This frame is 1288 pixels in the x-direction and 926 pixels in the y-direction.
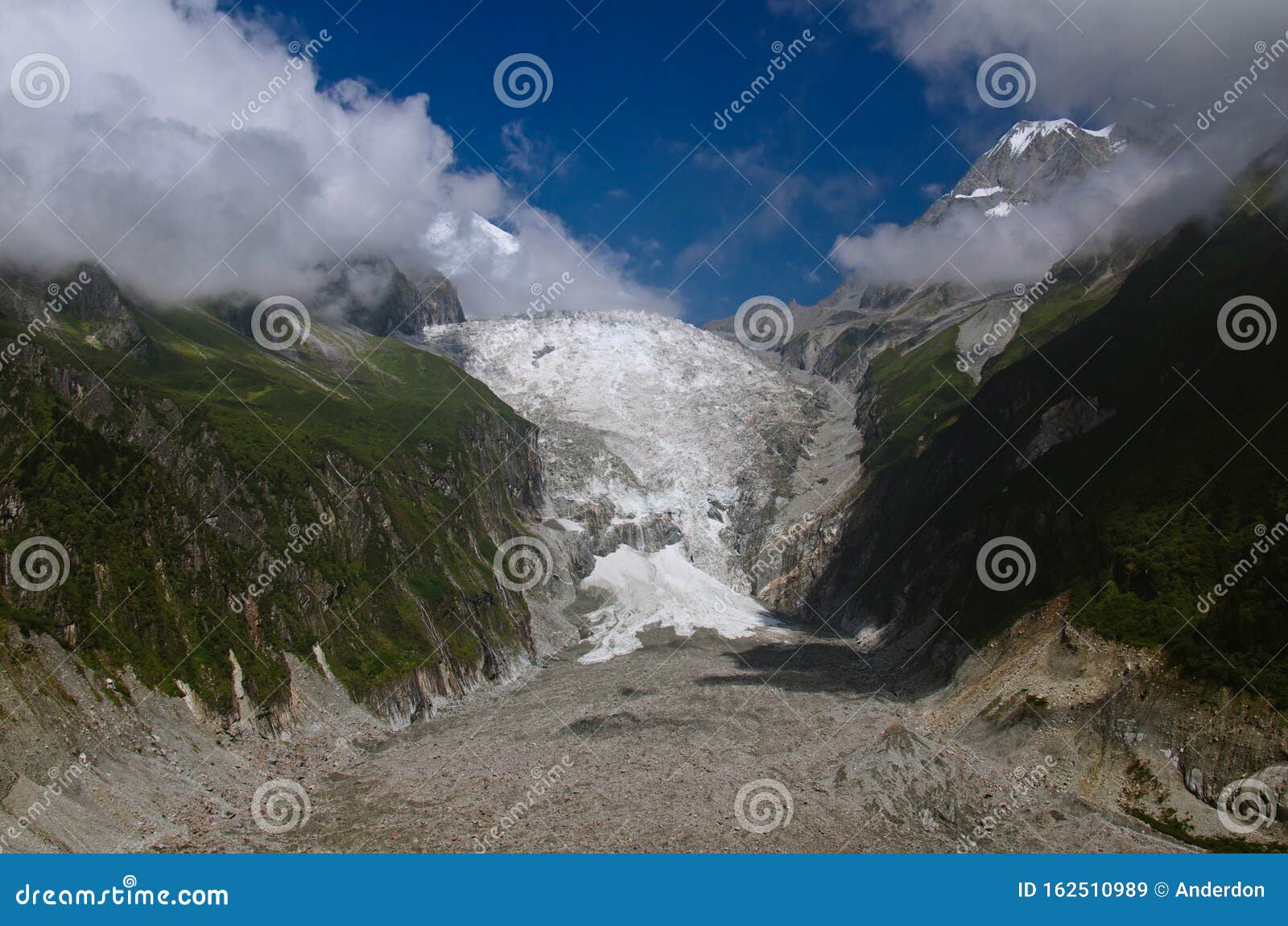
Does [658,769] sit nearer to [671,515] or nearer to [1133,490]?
[1133,490]

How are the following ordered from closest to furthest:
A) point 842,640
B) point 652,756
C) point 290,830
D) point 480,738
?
point 290,830 < point 652,756 < point 480,738 < point 842,640

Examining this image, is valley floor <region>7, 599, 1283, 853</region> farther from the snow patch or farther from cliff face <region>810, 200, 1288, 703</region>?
the snow patch

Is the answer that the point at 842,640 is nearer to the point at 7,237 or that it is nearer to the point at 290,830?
the point at 290,830

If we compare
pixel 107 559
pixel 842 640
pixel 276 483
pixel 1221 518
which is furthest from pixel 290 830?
pixel 842 640

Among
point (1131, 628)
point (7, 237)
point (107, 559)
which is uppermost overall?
point (1131, 628)

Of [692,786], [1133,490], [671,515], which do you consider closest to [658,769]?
[692,786]

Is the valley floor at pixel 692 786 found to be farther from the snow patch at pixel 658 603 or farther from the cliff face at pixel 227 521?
the snow patch at pixel 658 603
